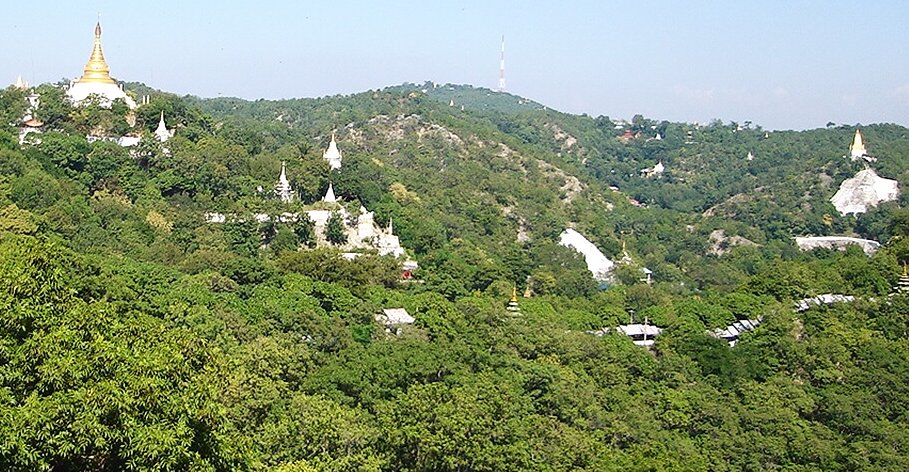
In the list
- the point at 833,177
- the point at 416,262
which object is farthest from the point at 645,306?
the point at 833,177

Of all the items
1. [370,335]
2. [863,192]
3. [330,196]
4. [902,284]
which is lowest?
[863,192]

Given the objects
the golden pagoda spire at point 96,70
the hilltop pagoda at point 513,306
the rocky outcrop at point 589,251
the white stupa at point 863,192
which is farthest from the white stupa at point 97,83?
the white stupa at point 863,192

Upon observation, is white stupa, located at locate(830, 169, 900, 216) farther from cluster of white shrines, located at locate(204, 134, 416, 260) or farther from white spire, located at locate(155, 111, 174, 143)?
white spire, located at locate(155, 111, 174, 143)

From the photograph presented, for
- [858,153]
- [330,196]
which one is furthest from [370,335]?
[858,153]

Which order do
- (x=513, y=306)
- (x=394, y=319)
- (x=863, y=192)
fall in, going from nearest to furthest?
(x=394, y=319), (x=513, y=306), (x=863, y=192)

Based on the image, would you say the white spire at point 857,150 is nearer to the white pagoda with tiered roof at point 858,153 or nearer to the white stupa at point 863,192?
the white pagoda with tiered roof at point 858,153

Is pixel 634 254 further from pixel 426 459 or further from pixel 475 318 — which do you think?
pixel 426 459

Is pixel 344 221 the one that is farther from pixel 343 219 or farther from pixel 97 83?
pixel 97 83

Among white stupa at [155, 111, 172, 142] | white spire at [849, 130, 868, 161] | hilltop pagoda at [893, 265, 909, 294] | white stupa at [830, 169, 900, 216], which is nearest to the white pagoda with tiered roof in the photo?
Result: white spire at [849, 130, 868, 161]
